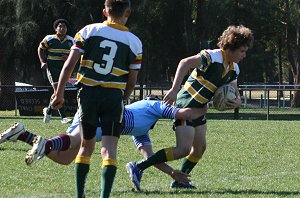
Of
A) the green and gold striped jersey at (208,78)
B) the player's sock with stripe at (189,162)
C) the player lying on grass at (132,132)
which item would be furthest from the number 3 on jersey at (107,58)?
the player's sock with stripe at (189,162)

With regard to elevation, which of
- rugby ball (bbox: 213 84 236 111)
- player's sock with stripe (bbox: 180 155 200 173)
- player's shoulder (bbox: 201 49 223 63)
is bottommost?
player's sock with stripe (bbox: 180 155 200 173)

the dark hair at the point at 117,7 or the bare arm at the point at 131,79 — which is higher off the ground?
the dark hair at the point at 117,7

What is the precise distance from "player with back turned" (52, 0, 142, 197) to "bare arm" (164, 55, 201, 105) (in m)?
1.04

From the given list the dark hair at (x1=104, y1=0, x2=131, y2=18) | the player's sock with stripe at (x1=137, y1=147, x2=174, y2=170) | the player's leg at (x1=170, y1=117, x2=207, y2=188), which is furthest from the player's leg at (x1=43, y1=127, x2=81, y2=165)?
the dark hair at (x1=104, y1=0, x2=131, y2=18)

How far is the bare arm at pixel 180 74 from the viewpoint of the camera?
7.85m

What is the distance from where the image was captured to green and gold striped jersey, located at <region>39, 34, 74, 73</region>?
16172mm

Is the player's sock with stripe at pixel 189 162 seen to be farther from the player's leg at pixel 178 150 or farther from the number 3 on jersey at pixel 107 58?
the number 3 on jersey at pixel 107 58

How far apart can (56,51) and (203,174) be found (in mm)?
7247

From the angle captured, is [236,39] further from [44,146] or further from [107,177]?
[107,177]

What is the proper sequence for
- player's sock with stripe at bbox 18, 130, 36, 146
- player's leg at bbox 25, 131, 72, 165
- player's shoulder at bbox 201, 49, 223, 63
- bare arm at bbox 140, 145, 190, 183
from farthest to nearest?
player's sock with stripe at bbox 18, 130, 36, 146, bare arm at bbox 140, 145, 190, 183, player's shoulder at bbox 201, 49, 223, 63, player's leg at bbox 25, 131, 72, 165

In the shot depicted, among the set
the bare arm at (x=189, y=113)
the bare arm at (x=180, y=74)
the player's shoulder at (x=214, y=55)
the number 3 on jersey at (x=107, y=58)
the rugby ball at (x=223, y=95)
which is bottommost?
the bare arm at (x=189, y=113)

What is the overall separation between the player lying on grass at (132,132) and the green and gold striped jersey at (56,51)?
7.60 metres

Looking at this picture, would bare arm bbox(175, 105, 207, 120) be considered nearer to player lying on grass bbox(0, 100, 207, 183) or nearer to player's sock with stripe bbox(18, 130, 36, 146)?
player lying on grass bbox(0, 100, 207, 183)

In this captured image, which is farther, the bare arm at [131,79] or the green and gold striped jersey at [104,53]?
the bare arm at [131,79]
